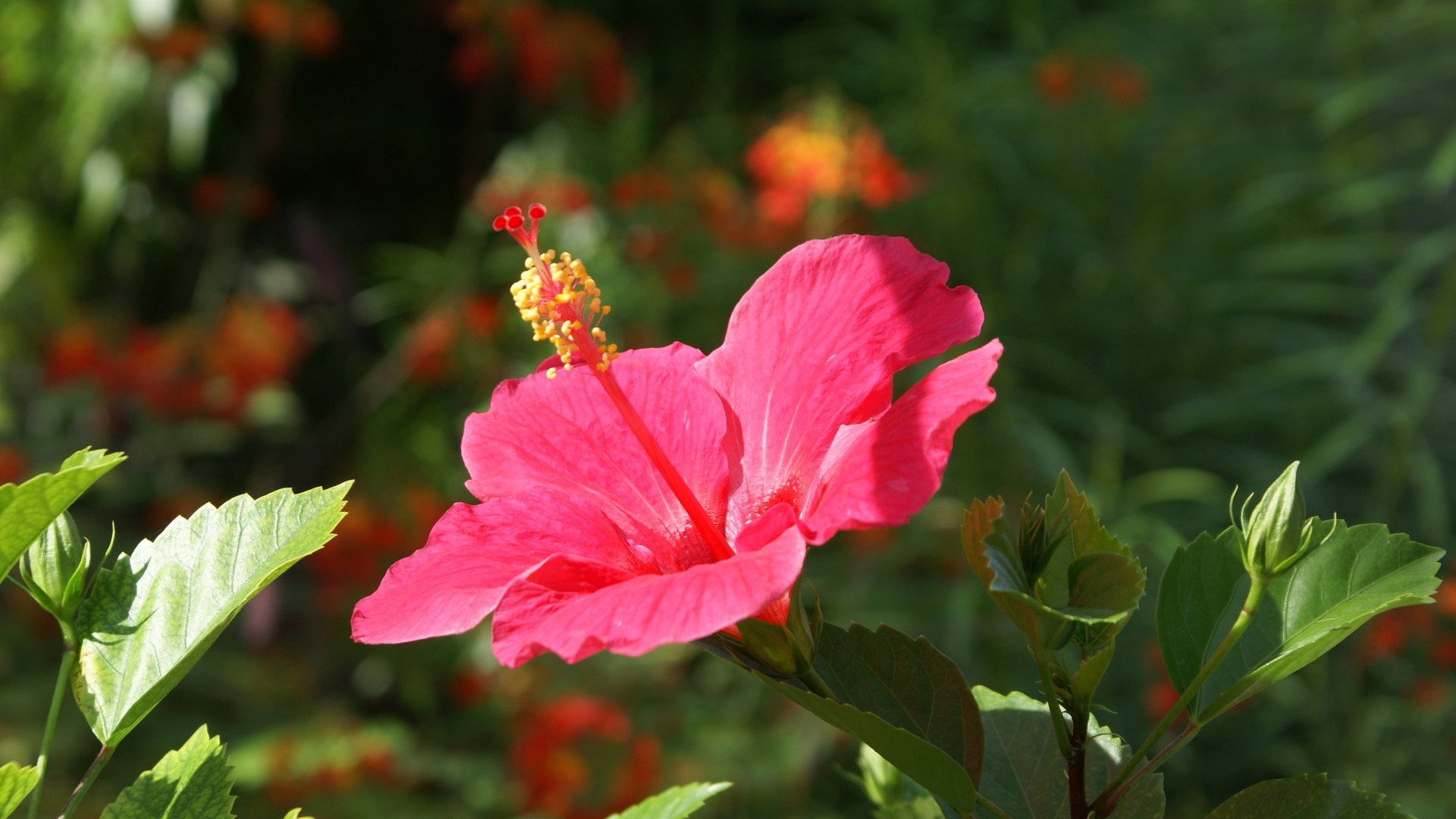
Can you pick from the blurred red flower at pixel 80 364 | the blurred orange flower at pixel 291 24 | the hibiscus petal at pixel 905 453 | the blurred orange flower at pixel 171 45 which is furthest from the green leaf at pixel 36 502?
the blurred orange flower at pixel 171 45

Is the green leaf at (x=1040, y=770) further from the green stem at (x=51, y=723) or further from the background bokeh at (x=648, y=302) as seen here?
the background bokeh at (x=648, y=302)

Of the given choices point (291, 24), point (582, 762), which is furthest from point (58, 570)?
point (291, 24)

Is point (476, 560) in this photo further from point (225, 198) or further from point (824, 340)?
point (225, 198)

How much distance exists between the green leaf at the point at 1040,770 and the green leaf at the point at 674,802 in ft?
0.35

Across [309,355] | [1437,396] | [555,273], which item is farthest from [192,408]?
[1437,396]

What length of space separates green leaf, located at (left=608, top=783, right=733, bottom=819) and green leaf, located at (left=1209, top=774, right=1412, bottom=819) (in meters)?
0.18

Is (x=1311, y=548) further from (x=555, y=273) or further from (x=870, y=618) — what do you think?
(x=870, y=618)

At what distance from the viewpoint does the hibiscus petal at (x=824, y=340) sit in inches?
21.1

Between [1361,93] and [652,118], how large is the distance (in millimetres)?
2096

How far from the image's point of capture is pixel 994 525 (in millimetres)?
407

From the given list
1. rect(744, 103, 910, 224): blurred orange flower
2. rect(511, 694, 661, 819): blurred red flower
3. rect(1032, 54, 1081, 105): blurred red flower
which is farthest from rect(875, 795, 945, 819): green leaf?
rect(1032, 54, 1081, 105): blurred red flower

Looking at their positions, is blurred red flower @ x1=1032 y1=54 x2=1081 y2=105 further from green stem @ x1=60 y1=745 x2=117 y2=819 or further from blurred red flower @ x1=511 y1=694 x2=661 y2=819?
green stem @ x1=60 y1=745 x2=117 y2=819

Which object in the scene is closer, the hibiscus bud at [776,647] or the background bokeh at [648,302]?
the hibiscus bud at [776,647]

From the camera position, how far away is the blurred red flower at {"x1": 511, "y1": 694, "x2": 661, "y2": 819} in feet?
6.06
